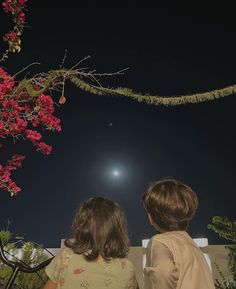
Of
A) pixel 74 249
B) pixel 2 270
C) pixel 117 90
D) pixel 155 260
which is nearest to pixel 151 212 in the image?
pixel 155 260

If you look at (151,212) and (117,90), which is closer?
(151,212)

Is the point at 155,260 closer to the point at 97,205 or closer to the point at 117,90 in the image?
the point at 97,205

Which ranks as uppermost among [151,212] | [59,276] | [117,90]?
[117,90]

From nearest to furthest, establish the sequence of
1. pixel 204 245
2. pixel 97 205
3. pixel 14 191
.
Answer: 1. pixel 97 205
2. pixel 14 191
3. pixel 204 245

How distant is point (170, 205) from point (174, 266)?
30cm

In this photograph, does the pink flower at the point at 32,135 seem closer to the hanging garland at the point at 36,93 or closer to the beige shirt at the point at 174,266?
the hanging garland at the point at 36,93

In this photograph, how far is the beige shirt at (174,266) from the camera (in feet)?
5.87

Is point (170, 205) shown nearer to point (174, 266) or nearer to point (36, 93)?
point (174, 266)

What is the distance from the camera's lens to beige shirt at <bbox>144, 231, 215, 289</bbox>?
5.87 ft

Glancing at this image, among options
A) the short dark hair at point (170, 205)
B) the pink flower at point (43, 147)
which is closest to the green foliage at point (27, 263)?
the pink flower at point (43, 147)

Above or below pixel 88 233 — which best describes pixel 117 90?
above

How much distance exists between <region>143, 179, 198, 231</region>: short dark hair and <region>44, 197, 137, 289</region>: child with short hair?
0.74 ft

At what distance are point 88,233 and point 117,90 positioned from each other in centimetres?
201

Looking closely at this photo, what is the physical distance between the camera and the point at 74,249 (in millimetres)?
2119
